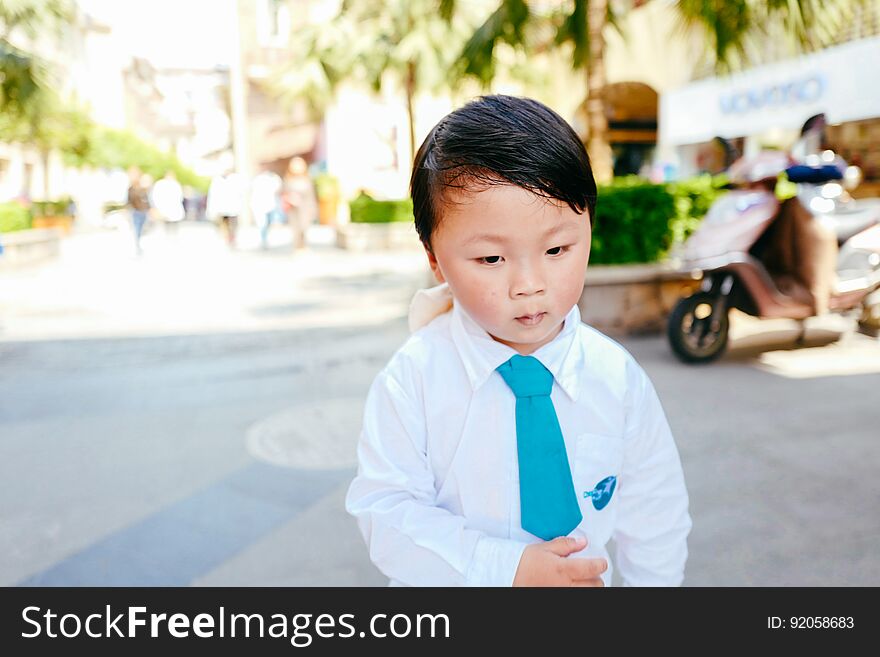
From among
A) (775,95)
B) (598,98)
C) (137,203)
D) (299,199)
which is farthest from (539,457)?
(137,203)

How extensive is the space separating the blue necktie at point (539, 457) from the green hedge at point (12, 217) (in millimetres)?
14184

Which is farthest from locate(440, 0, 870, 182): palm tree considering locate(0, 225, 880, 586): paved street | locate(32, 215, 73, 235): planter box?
locate(32, 215, 73, 235): planter box

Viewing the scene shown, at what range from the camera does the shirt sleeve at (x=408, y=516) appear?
1.27 meters

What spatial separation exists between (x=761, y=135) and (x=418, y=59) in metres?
7.02

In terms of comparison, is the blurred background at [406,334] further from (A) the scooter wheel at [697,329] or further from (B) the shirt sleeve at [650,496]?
(B) the shirt sleeve at [650,496]

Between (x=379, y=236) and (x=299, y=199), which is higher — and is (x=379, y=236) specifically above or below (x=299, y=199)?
below

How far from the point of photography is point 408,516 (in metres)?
1.31

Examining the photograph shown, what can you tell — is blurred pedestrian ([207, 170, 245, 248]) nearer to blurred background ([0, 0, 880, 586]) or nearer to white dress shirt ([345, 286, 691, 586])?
blurred background ([0, 0, 880, 586])

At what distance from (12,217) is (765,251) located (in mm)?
12887

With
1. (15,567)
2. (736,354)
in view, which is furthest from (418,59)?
(15,567)

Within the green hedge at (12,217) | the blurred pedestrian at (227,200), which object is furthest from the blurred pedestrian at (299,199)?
the green hedge at (12,217)

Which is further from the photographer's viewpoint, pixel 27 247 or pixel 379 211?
pixel 379 211

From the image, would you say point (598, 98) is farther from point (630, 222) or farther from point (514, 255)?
point (514, 255)
